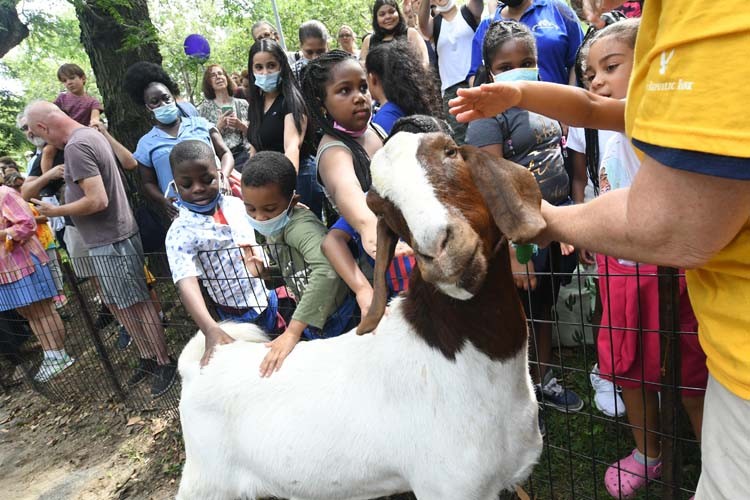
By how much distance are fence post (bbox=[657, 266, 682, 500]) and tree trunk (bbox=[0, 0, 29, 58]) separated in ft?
36.1

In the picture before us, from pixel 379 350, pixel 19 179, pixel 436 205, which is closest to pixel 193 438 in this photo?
pixel 379 350

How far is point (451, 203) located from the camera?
1.27 meters

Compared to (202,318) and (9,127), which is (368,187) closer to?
(202,318)

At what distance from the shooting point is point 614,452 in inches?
109

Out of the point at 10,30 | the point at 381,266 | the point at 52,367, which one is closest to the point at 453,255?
the point at 381,266

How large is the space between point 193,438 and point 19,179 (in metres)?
6.05

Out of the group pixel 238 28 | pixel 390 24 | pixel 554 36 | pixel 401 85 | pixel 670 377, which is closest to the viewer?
pixel 670 377

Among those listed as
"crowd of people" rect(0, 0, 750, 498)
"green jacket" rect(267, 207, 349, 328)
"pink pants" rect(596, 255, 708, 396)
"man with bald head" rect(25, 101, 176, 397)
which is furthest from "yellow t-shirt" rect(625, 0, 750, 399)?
"man with bald head" rect(25, 101, 176, 397)

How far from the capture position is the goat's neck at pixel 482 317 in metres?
1.60

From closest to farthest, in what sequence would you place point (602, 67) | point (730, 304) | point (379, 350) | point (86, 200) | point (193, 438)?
point (730, 304) < point (379, 350) < point (193, 438) < point (602, 67) < point (86, 200)

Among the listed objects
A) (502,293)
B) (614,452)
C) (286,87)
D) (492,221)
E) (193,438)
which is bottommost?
(614,452)

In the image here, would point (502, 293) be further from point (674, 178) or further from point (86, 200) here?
point (86, 200)

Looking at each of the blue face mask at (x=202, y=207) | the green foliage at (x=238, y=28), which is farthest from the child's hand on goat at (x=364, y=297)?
the green foliage at (x=238, y=28)

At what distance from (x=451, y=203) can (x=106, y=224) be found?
4.06 m
